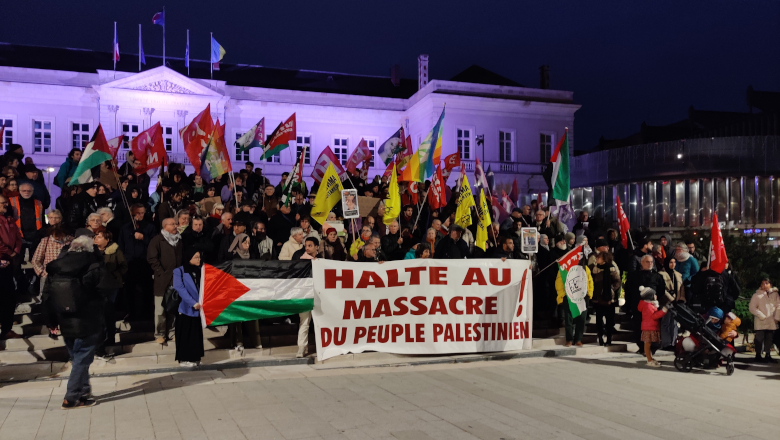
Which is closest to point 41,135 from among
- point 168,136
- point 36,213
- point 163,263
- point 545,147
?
point 168,136

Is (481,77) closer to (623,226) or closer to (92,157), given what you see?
(623,226)

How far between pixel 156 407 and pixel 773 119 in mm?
45613

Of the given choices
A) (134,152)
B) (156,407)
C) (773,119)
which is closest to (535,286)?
(156,407)

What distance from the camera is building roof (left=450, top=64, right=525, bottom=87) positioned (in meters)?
44.8

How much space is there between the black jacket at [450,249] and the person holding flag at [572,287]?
1.69 metres

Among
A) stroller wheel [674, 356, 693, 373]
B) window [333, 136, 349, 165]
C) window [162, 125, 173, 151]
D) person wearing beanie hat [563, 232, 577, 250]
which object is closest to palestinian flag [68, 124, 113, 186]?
person wearing beanie hat [563, 232, 577, 250]

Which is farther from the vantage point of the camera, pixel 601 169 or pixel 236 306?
pixel 601 169

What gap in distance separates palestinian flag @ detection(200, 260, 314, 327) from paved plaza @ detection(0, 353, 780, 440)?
84 cm

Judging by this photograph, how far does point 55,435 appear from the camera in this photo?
6.11 metres

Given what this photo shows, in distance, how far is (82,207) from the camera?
38.4 ft

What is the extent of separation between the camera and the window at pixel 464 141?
39.2 metres

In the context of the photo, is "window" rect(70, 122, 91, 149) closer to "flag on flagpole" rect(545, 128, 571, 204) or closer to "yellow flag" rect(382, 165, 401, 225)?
"yellow flag" rect(382, 165, 401, 225)

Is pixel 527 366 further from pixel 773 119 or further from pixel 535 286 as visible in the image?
pixel 773 119

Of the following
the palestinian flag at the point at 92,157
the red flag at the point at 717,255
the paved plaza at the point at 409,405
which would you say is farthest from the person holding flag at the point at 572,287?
the palestinian flag at the point at 92,157
